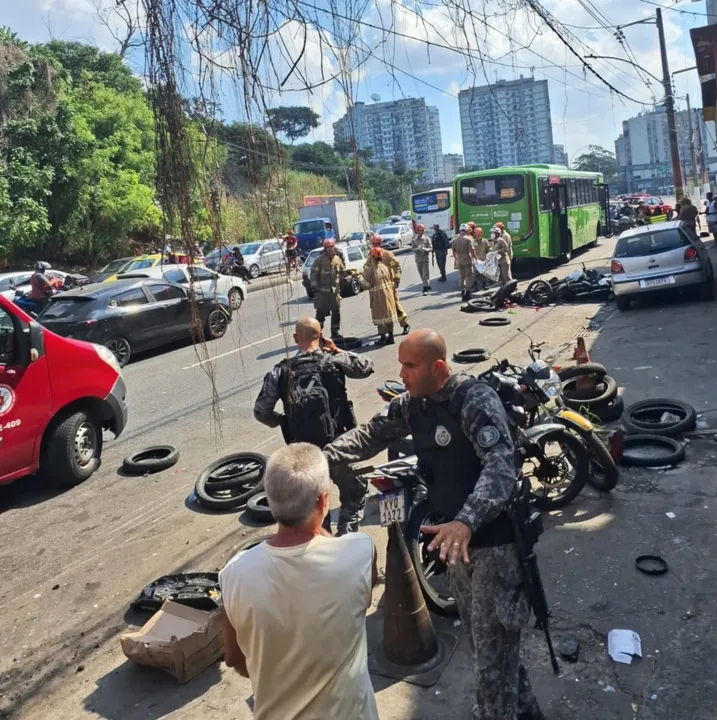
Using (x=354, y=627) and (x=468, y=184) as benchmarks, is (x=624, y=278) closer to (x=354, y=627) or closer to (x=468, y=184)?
(x=468, y=184)

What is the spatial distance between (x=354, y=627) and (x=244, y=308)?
1828cm

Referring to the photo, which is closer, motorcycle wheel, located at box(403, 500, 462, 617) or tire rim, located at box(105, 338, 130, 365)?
motorcycle wheel, located at box(403, 500, 462, 617)

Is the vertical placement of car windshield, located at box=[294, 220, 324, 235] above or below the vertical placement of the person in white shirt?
above

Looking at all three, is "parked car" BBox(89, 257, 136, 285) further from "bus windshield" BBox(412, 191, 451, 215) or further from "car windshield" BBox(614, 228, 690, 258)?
"car windshield" BBox(614, 228, 690, 258)

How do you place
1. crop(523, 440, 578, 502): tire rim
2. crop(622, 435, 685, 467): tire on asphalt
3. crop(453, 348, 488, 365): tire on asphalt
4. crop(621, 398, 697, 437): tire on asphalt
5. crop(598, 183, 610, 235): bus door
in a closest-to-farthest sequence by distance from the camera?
1. crop(523, 440, 578, 502): tire rim
2. crop(622, 435, 685, 467): tire on asphalt
3. crop(621, 398, 697, 437): tire on asphalt
4. crop(453, 348, 488, 365): tire on asphalt
5. crop(598, 183, 610, 235): bus door

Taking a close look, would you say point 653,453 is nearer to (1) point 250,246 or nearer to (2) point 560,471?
(2) point 560,471

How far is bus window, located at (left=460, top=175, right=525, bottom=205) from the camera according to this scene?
65.7ft

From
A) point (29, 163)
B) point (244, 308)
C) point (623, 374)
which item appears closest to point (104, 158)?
point (29, 163)

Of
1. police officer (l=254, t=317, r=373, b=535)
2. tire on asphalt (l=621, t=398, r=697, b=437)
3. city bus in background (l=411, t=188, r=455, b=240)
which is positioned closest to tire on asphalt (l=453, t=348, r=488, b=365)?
tire on asphalt (l=621, t=398, r=697, b=437)

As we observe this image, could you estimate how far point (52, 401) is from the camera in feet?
22.3

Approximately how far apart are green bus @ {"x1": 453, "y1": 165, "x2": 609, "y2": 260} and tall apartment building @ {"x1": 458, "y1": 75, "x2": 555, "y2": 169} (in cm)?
1436

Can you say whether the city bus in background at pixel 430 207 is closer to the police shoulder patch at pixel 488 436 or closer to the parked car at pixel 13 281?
the parked car at pixel 13 281

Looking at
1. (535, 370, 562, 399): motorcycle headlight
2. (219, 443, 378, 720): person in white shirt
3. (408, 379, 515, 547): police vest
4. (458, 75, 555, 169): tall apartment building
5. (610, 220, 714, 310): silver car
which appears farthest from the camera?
(610, 220, 714, 310): silver car

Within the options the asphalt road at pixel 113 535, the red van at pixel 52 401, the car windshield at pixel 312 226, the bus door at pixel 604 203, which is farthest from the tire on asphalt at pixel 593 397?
the car windshield at pixel 312 226
